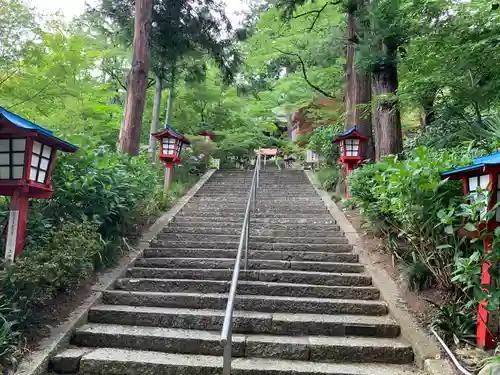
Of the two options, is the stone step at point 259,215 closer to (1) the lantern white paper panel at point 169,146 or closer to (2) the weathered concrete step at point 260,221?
(2) the weathered concrete step at point 260,221

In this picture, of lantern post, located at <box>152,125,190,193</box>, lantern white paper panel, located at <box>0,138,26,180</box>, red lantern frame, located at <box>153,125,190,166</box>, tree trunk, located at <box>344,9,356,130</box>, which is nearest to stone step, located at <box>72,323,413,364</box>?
lantern white paper panel, located at <box>0,138,26,180</box>

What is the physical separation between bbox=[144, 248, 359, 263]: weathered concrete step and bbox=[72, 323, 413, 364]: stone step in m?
1.80

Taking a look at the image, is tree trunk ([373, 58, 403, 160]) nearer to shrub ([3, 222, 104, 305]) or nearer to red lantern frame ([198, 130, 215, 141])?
shrub ([3, 222, 104, 305])

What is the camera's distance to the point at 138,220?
640 cm

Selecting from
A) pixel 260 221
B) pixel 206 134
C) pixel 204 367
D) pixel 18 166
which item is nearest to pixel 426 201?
pixel 204 367

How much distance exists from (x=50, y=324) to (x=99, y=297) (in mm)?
716

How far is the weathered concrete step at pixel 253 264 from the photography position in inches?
209

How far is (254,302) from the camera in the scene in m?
4.40

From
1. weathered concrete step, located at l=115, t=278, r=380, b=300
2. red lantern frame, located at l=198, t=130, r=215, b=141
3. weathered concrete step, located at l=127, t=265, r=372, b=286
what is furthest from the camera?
red lantern frame, located at l=198, t=130, r=215, b=141

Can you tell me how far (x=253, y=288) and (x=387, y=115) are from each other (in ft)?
13.2

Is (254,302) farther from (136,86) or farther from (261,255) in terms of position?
(136,86)

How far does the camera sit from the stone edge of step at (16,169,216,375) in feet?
10.6

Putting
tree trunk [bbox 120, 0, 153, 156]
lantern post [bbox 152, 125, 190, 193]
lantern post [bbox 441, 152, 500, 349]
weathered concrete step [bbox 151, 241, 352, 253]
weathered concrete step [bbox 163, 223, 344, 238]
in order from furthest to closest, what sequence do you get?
lantern post [bbox 152, 125, 190, 193], tree trunk [bbox 120, 0, 153, 156], weathered concrete step [bbox 163, 223, 344, 238], weathered concrete step [bbox 151, 241, 352, 253], lantern post [bbox 441, 152, 500, 349]

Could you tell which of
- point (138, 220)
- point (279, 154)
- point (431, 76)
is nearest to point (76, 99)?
point (138, 220)
